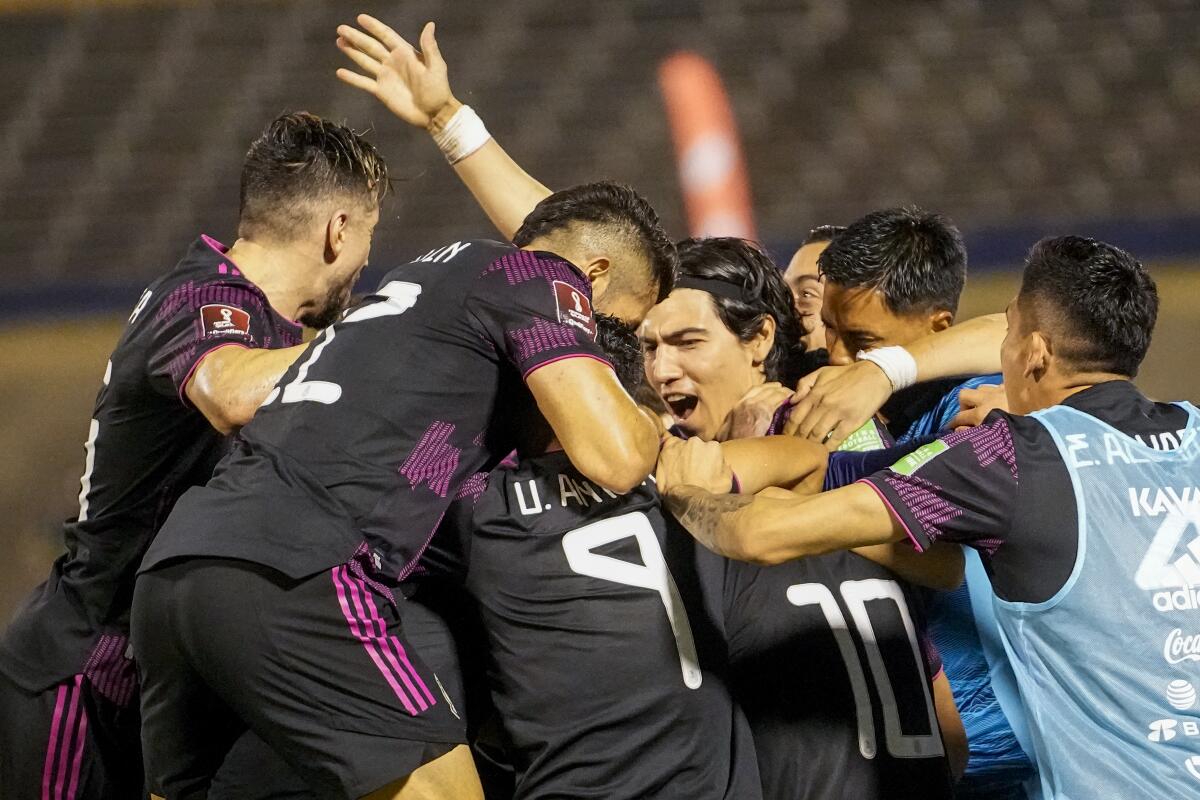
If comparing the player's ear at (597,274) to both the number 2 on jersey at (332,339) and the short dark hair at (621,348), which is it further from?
the number 2 on jersey at (332,339)

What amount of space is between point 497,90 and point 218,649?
7013 millimetres

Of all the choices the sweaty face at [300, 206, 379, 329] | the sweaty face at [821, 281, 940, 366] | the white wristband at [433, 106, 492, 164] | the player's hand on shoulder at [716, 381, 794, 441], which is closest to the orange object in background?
the white wristband at [433, 106, 492, 164]

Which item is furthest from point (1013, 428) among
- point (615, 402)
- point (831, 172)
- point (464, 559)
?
point (831, 172)

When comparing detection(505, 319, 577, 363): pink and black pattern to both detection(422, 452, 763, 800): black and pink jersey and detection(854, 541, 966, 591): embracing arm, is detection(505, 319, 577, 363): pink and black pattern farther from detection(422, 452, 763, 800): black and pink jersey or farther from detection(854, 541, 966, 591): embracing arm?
detection(854, 541, 966, 591): embracing arm

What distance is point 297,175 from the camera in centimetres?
339

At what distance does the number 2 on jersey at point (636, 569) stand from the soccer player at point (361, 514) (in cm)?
16

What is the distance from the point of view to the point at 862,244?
145 inches

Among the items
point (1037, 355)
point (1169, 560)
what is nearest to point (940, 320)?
point (1037, 355)

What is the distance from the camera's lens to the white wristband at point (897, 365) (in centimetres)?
344

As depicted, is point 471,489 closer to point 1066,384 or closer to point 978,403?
point 1066,384

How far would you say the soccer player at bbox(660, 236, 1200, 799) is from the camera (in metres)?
2.44

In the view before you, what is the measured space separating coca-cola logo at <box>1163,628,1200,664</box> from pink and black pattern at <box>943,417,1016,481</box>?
41 cm

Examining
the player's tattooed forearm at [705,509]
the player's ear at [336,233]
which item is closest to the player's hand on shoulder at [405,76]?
the player's ear at [336,233]

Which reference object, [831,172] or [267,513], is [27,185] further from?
[267,513]
